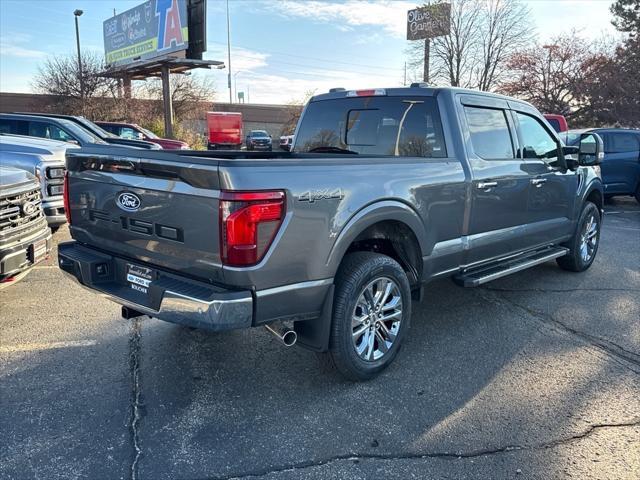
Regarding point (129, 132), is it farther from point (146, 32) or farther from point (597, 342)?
point (597, 342)

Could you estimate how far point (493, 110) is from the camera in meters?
4.64

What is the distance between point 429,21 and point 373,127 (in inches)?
939

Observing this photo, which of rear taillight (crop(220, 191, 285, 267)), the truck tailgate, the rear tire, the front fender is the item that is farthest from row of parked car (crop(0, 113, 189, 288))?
the rear tire

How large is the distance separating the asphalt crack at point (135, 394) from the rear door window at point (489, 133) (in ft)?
10.3

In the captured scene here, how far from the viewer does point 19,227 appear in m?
4.17

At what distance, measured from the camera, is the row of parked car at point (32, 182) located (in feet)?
13.3

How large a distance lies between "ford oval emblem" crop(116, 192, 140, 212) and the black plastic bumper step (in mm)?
2620

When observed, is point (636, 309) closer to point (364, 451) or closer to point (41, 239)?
point (364, 451)

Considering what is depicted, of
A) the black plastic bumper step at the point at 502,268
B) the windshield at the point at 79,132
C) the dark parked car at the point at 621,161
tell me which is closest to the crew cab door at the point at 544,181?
the black plastic bumper step at the point at 502,268

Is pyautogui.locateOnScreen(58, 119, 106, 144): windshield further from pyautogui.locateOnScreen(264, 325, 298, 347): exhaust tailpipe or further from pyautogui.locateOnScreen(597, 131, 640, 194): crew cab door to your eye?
pyautogui.locateOnScreen(597, 131, 640, 194): crew cab door

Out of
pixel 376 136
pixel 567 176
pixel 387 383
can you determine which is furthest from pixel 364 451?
pixel 567 176

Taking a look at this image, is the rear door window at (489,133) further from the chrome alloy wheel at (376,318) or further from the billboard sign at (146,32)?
the billboard sign at (146,32)

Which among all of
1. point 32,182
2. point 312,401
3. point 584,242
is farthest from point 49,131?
point 584,242

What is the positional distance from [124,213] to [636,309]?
4.78m
